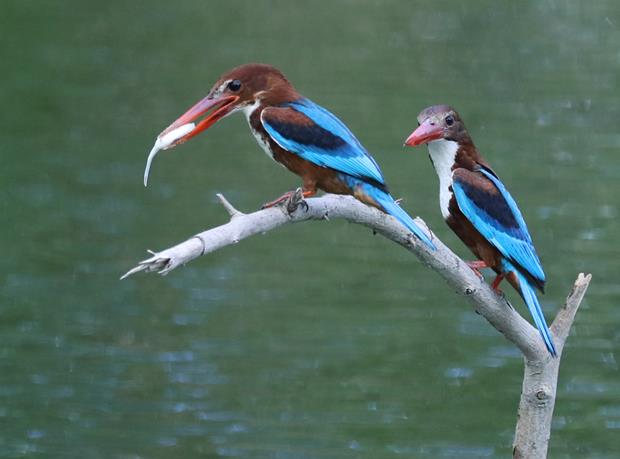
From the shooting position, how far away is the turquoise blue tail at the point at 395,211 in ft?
13.5

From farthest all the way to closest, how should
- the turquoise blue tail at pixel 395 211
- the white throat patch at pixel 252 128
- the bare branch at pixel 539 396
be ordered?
the bare branch at pixel 539 396 < the white throat patch at pixel 252 128 < the turquoise blue tail at pixel 395 211

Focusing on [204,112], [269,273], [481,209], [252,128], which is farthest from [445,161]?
[269,273]

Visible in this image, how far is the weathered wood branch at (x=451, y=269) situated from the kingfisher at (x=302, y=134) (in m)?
0.10

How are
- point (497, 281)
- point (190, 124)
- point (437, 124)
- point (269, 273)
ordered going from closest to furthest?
point (190, 124) → point (437, 124) → point (497, 281) → point (269, 273)

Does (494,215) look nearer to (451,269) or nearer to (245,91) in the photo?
(451,269)

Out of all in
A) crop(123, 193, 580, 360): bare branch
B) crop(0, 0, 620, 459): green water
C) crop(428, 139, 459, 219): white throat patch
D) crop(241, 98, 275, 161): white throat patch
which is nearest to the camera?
crop(123, 193, 580, 360): bare branch

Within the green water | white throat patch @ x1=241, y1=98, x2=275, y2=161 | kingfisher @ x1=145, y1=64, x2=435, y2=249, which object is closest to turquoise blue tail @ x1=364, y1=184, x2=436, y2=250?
kingfisher @ x1=145, y1=64, x2=435, y2=249

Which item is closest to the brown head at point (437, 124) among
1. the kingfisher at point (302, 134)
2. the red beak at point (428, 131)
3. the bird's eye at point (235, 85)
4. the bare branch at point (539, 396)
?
the red beak at point (428, 131)

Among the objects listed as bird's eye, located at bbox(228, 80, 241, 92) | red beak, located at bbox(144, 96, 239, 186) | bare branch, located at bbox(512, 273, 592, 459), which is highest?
bird's eye, located at bbox(228, 80, 241, 92)

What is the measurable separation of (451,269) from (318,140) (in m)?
0.53

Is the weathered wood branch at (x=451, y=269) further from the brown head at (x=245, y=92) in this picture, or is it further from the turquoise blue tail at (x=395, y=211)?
the brown head at (x=245, y=92)

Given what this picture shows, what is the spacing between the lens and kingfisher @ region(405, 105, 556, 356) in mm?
4426

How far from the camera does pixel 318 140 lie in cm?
439

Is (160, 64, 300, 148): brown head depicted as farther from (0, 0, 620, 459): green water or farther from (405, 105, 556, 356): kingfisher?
(0, 0, 620, 459): green water
